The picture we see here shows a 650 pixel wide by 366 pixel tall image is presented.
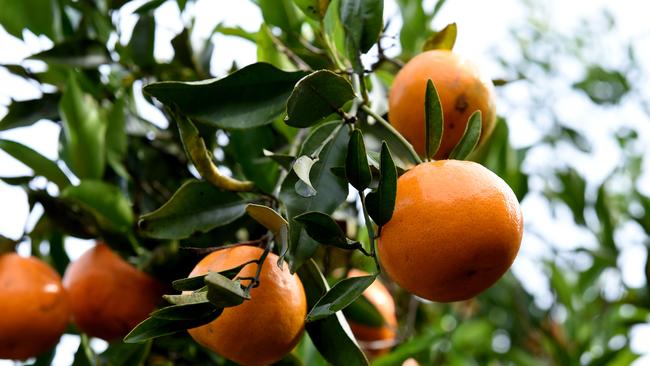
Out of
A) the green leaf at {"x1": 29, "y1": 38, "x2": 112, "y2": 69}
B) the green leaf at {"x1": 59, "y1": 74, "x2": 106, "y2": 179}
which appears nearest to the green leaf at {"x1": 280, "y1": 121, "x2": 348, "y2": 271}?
the green leaf at {"x1": 59, "y1": 74, "x2": 106, "y2": 179}

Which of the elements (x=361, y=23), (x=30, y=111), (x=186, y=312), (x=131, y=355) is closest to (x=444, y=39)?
(x=361, y=23)

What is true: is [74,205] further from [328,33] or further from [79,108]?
[328,33]

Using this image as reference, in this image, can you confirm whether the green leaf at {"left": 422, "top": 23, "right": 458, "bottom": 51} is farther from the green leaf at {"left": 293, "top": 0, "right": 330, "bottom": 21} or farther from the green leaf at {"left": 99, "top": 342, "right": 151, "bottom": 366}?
the green leaf at {"left": 99, "top": 342, "right": 151, "bottom": 366}

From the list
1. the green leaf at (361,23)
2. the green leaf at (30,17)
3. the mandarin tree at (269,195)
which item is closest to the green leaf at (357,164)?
the mandarin tree at (269,195)

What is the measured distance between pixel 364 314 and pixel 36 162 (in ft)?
2.37

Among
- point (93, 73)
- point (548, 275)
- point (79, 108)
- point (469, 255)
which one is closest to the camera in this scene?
point (469, 255)

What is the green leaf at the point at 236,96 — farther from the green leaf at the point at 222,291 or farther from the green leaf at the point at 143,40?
the green leaf at the point at 143,40

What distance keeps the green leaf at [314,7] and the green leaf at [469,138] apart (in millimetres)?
333

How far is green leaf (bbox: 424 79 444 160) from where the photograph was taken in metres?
0.93

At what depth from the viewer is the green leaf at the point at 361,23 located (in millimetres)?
1095

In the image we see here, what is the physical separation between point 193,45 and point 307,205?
0.80 m

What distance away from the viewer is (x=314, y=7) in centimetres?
116

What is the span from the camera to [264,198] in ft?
3.74

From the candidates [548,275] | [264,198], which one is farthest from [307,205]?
[548,275]
